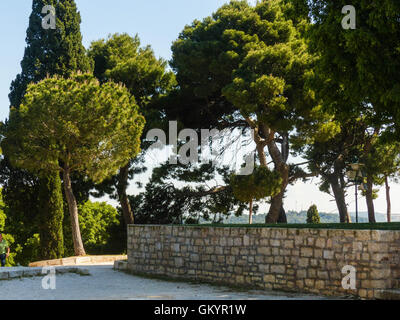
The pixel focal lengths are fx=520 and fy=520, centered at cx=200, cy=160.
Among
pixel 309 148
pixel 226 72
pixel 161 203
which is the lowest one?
pixel 161 203

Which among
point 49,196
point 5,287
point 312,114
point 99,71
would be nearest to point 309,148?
point 312,114

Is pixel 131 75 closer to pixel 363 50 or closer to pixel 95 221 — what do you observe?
pixel 363 50

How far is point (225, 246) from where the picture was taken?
12875 millimetres


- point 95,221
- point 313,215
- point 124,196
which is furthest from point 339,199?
point 95,221

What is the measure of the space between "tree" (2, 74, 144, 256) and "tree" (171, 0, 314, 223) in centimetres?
418

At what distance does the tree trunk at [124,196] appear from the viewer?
86.1 feet

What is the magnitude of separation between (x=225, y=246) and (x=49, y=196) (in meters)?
13.1

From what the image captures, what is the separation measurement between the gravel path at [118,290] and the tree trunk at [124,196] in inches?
456

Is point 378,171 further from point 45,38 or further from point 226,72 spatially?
point 45,38

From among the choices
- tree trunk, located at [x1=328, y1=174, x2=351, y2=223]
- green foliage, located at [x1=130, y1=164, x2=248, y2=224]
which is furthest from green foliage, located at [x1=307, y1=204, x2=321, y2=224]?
green foliage, located at [x1=130, y1=164, x2=248, y2=224]

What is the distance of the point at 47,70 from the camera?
2481 centimetres

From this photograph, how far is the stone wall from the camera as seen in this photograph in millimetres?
9945
